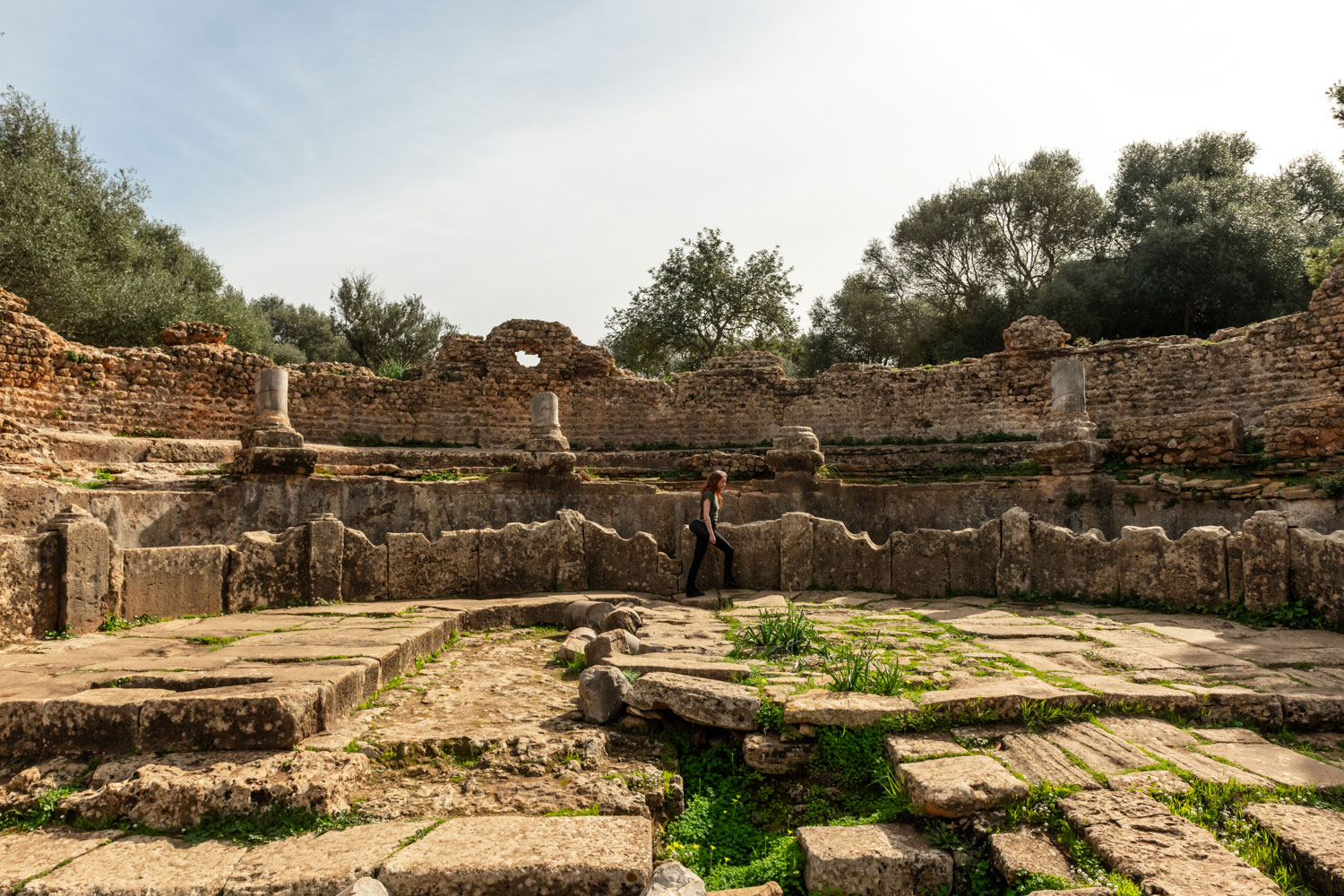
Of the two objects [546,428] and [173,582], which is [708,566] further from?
[546,428]

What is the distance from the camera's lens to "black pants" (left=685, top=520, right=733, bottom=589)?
322 inches

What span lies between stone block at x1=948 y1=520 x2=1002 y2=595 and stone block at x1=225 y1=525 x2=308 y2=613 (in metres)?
6.34

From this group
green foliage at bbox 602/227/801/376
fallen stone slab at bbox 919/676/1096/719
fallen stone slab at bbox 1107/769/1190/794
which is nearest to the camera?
fallen stone slab at bbox 1107/769/1190/794

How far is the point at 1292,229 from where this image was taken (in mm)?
20984

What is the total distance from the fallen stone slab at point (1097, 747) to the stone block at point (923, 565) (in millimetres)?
4139

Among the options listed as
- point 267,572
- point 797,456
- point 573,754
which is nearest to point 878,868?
point 573,754

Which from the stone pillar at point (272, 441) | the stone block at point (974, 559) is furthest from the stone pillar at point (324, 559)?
the stone block at point (974, 559)

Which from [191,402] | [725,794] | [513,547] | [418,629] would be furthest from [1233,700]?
[191,402]

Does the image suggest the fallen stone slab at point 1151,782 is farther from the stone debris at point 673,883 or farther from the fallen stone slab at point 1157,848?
the stone debris at point 673,883

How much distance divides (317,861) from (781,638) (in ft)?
10.7

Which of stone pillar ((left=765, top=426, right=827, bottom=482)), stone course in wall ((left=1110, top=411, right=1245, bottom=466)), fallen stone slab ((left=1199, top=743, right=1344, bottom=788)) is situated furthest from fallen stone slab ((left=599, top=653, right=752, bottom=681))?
stone course in wall ((left=1110, top=411, right=1245, bottom=466))

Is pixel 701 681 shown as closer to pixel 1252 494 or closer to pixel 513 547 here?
pixel 513 547

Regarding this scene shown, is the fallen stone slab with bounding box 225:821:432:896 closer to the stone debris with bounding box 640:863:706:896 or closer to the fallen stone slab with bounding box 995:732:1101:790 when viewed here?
the stone debris with bounding box 640:863:706:896

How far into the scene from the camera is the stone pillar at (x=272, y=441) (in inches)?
436
